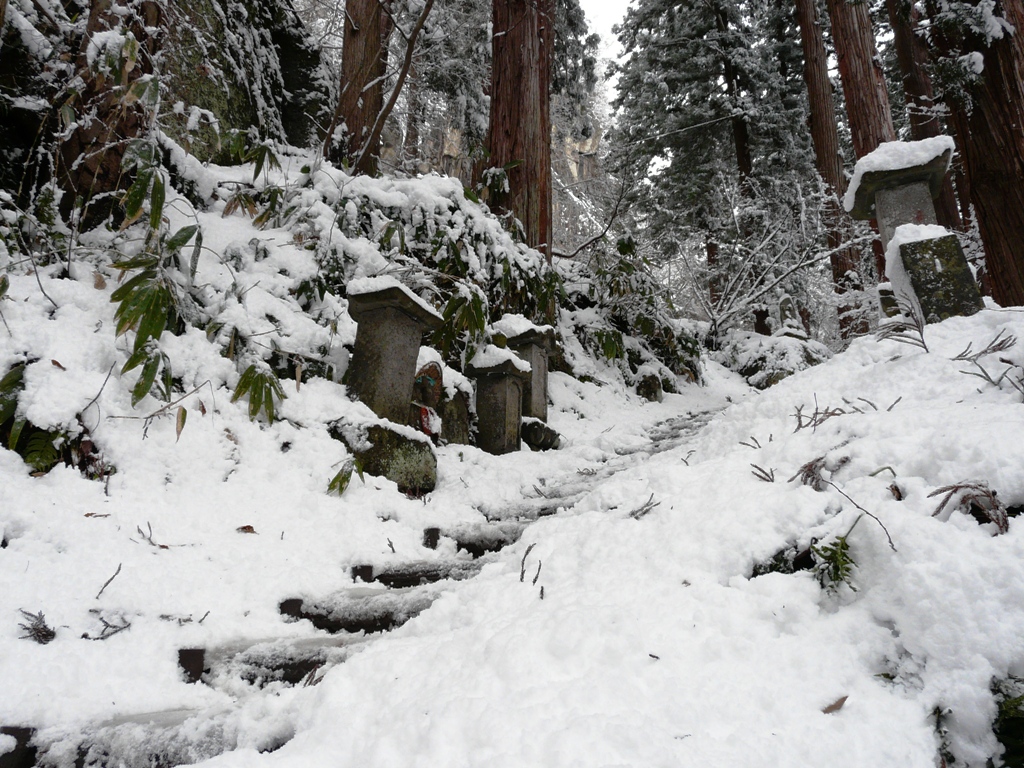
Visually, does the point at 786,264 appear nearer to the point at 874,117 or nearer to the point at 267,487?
the point at 874,117

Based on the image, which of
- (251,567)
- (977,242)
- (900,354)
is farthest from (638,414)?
(251,567)

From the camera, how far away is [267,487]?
1.91 meters

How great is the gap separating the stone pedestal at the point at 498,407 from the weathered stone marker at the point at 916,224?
2267mm

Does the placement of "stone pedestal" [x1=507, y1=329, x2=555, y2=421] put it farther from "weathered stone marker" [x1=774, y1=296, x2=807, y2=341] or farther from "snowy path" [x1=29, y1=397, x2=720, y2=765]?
"weathered stone marker" [x1=774, y1=296, x2=807, y2=341]

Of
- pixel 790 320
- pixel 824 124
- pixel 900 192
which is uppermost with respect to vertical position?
pixel 824 124

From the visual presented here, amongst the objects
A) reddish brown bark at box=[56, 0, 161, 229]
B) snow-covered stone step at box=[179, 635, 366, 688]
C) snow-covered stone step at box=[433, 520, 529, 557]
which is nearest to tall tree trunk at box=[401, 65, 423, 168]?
reddish brown bark at box=[56, 0, 161, 229]

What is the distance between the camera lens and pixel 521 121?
5301 millimetres

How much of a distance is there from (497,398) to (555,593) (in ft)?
7.40

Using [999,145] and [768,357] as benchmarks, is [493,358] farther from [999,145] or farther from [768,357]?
[768,357]

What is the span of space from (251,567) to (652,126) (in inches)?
461

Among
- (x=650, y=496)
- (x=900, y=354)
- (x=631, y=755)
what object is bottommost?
(x=631, y=755)

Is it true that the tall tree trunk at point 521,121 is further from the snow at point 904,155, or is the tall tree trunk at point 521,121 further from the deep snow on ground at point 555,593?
the deep snow on ground at point 555,593

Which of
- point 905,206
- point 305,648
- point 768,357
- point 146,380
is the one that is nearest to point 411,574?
point 305,648

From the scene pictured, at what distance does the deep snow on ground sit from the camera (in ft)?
2.55
